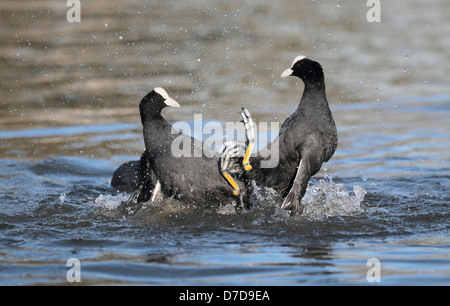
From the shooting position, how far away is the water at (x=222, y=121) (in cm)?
453

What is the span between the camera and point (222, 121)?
822cm

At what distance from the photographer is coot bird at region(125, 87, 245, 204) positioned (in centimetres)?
536

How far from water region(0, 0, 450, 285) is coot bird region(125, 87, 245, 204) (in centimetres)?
12

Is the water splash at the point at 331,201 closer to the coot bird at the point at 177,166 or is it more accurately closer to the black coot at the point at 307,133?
the black coot at the point at 307,133

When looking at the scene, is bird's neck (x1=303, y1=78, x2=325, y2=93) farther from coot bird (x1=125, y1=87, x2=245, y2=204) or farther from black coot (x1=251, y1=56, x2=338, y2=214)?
coot bird (x1=125, y1=87, x2=245, y2=204)

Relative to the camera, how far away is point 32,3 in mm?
12898

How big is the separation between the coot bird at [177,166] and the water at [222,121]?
4.8 inches

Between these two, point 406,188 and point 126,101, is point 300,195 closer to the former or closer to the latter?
point 406,188

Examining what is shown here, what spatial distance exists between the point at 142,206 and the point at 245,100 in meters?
3.65

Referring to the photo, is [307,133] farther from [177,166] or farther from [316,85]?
[177,166]

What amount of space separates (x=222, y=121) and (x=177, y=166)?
9.56 ft
